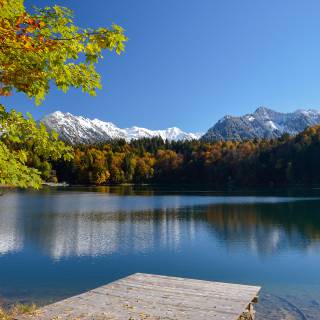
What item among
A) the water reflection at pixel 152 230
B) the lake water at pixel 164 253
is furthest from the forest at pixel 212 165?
the lake water at pixel 164 253

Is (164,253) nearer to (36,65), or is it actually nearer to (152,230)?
(152,230)

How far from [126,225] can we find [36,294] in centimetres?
2511

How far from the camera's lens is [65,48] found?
8273 millimetres

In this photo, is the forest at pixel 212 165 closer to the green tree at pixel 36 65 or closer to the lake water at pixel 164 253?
the lake water at pixel 164 253

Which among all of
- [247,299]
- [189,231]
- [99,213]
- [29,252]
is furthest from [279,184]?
[247,299]

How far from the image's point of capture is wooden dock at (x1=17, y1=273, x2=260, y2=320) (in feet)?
37.7

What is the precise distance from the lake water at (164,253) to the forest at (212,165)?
97.1 m

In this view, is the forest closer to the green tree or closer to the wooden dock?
the wooden dock

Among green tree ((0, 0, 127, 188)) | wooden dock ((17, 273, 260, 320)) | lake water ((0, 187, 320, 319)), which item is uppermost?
green tree ((0, 0, 127, 188))

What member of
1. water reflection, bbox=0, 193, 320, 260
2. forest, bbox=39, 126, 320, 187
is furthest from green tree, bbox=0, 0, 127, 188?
forest, bbox=39, 126, 320, 187

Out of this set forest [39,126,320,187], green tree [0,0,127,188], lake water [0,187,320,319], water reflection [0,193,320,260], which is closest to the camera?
green tree [0,0,127,188]

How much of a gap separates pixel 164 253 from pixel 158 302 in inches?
680

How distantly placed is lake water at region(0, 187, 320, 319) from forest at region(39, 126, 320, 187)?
319 feet

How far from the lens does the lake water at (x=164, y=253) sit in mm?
20531
